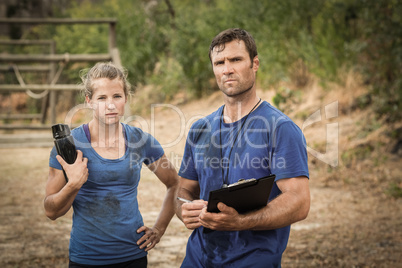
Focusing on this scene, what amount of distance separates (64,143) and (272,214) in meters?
1.08

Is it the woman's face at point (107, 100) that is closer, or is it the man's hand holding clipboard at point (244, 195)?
the man's hand holding clipboard at point (244, 195)

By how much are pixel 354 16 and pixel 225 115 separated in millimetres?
7645

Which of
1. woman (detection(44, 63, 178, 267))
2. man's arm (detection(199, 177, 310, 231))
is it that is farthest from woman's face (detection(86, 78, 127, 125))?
man's arm (detection(199, 177, 310, 231))

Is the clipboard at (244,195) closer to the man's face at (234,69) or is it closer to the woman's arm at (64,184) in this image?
the man's face at (234,69)

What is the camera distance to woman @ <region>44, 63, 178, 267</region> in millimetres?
2340

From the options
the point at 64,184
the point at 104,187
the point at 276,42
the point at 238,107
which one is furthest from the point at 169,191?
the point at 276,42

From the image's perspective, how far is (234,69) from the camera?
2262 millimetres

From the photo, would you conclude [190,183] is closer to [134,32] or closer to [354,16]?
[354,16]

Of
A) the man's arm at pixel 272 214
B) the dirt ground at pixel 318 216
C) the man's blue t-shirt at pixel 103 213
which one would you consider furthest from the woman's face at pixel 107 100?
the dirt ground at pixel 318 216

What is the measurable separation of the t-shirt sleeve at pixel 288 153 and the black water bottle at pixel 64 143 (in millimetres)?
1003

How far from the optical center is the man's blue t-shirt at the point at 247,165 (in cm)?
206

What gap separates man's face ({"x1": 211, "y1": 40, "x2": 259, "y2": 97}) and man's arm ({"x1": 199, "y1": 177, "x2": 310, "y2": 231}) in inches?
21.5

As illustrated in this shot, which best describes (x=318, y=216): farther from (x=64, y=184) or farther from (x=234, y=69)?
(x=64, y=184)

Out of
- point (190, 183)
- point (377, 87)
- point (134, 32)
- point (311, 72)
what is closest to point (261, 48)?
point (311, 72)
